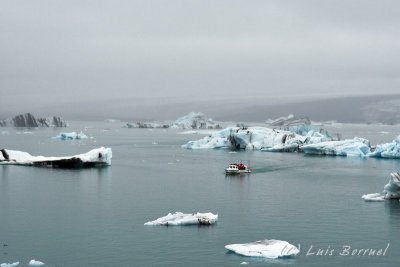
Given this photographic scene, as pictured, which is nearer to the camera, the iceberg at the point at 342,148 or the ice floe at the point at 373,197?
the ice floe at the point at 373,197

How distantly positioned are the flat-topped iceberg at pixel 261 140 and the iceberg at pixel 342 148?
3.45 meters

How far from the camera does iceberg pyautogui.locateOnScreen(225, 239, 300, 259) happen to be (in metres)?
18.7

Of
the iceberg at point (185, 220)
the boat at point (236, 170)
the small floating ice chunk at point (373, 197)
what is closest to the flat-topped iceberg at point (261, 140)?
the boat at point (236, 170)

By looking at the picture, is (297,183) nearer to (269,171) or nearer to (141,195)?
(269,171)

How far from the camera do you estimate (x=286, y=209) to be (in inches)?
1077

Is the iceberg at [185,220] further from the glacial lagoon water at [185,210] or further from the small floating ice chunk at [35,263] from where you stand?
the small floating ice chunk at [35,263]

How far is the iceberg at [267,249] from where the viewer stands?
18.7 metres

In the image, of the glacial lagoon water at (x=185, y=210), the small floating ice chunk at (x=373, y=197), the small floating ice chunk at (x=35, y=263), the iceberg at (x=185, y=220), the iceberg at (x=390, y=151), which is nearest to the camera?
the small floating ice chunk at (x=35, y=263)

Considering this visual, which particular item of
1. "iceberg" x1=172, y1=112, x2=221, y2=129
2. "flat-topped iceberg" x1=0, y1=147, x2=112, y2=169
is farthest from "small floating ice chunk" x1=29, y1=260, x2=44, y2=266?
"iceberg" x1=172, y1=112, x2=221, y2=129

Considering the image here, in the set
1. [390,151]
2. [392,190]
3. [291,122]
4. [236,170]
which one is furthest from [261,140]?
[392,190]

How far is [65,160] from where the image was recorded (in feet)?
145

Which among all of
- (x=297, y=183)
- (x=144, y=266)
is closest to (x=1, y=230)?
(x=144, y=266)

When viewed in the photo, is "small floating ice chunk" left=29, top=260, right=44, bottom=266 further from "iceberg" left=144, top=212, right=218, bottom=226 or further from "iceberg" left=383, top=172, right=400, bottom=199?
"iceberg" left=383, top=172, right=400, bottom=199

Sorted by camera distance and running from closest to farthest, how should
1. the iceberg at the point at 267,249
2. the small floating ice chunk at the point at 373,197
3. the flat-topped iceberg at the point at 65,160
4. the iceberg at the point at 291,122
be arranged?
the iceberg at the point at 267,249 → the small floating ice chunk at the point at 373,197 → the flat-topped iceberg at the point at 65,160 → the iceberg at the point at 291,122
